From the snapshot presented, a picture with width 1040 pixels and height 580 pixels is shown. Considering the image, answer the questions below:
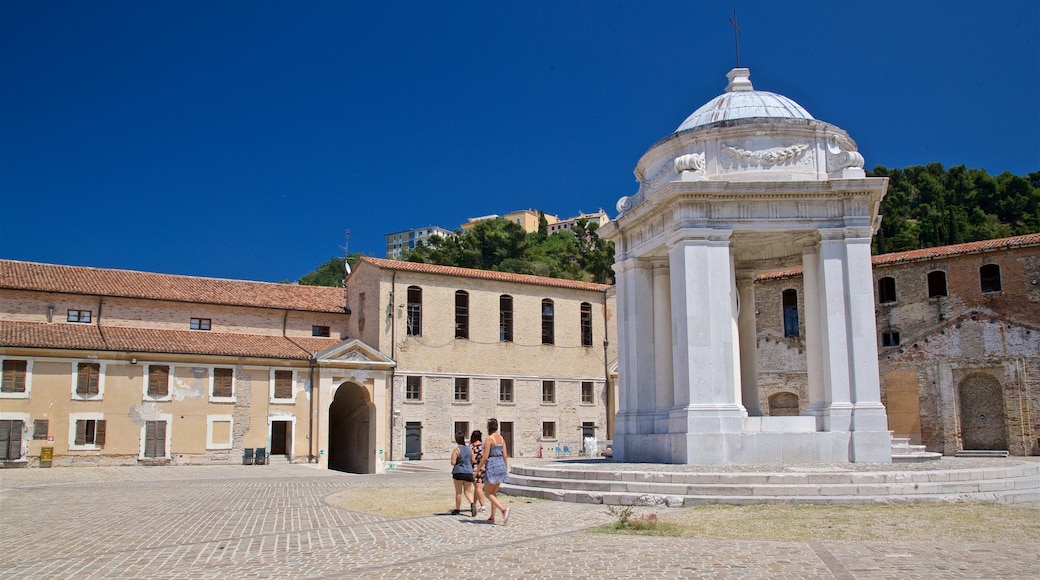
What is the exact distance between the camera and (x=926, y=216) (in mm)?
67562

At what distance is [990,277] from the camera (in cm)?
3888

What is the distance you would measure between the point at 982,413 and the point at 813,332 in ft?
78.7

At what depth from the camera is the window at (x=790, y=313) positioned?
44531mm

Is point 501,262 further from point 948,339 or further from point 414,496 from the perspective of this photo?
point 414,496

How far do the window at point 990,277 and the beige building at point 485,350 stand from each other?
1934 centimetres

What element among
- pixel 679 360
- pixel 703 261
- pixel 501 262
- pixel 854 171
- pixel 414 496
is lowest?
pixel 414 496

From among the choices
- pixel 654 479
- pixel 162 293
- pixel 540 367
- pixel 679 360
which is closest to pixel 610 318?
pixel 540 367

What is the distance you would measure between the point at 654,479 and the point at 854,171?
8.90 metres

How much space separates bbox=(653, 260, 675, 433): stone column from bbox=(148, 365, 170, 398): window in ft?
80.6

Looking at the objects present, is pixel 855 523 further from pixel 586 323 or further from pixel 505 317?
pixel 586 323

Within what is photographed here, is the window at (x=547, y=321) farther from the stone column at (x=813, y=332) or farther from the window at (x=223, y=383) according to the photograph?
the stone column at (x=813, y=332)

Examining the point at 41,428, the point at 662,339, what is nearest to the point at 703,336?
the point at 662,339

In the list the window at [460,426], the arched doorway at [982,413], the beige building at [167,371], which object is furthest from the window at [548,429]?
the arched doorway at [982,413]

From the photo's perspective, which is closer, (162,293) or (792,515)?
(792,515)
